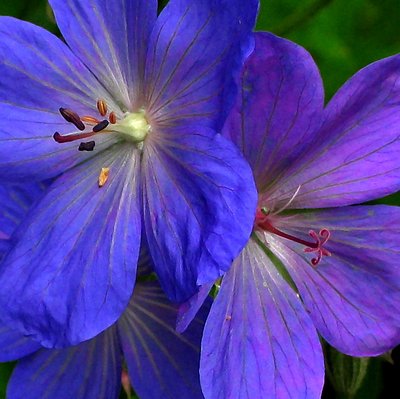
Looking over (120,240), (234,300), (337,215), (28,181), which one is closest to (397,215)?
(337,215)

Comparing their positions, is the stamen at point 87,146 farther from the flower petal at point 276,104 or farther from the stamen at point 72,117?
the flower petal at point 276,104

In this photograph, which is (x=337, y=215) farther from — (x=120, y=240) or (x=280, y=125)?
(x=120, y=240)

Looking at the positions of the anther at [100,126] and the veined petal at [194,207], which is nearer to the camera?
the veined petal at [194,207]

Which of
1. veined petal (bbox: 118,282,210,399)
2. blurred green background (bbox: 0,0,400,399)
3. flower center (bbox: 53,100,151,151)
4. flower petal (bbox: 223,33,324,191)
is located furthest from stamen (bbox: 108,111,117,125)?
blurred green background (bbox: 0,0,400,399)

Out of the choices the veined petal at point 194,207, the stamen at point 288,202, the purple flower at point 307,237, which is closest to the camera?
the veined petal at point 194,207

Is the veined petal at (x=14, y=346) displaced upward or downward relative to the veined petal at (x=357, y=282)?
upward

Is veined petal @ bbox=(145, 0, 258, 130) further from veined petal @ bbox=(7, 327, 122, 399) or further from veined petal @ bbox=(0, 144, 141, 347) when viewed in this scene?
veined petal @ bbox=(7, 327, 122, 399)

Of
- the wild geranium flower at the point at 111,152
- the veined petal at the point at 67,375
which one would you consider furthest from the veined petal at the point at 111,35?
the veined petal at the point at 67,375

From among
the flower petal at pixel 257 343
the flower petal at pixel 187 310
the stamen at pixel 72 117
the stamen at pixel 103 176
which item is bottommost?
the flower petal at pixel 257 343
